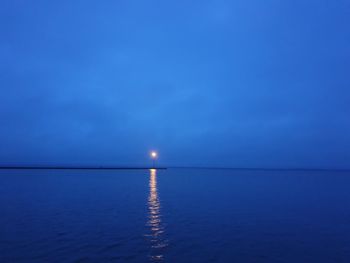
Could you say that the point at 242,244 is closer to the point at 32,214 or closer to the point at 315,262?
the point at 315,262

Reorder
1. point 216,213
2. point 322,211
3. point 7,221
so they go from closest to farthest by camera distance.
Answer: point 7,221, point 216,213, point 322,211

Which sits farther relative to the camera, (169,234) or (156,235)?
(169,234)

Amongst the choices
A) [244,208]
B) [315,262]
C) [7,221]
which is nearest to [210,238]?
[315,262]

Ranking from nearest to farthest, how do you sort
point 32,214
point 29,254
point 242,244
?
1. point 29,254
2. point 242,244
3. point 32,214

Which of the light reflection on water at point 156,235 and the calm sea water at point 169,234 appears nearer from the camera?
the calm sea water at point 169,234

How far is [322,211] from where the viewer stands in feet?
126

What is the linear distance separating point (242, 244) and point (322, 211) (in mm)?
24122

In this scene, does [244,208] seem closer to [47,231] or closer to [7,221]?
[47,231]

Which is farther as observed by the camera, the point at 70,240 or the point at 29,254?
the point at 70,240

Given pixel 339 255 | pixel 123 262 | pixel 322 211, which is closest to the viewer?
pixel 123 262

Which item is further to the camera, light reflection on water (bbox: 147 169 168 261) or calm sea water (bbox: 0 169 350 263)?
light reflection on water (bbox: 147 169 168 261)

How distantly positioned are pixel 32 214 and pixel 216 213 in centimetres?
2309

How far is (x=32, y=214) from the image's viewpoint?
31469 mm

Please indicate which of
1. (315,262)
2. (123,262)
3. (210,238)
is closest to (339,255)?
(315,262)
